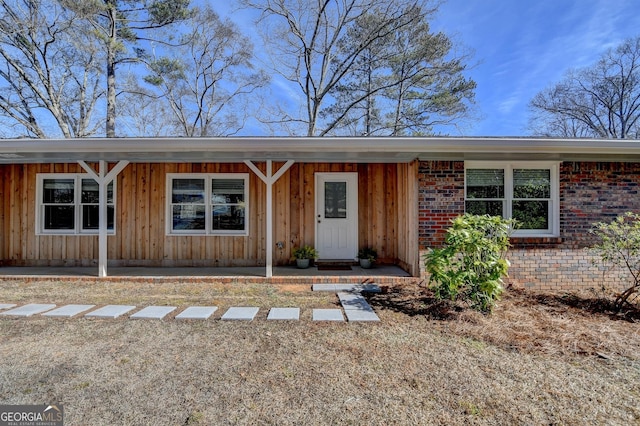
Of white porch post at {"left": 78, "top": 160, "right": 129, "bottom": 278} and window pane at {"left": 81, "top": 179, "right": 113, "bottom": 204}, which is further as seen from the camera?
window pane at {"left": 81, "top": 179, "right": 113, "bottom": 204}

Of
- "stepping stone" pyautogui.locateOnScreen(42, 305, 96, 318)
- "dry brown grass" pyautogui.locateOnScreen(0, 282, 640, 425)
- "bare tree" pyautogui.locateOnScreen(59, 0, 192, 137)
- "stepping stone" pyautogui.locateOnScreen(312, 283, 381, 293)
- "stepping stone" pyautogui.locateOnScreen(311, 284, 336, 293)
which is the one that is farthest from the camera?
"bare tree" pyautogui.locateOnScreen(59, 0, 192, 137)

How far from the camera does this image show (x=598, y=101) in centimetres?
1944

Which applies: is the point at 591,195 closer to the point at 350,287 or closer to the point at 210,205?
the point at 350,287

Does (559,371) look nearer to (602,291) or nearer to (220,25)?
(602,291)

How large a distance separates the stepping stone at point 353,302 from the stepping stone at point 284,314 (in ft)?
2.19

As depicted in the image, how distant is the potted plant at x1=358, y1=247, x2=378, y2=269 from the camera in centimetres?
651

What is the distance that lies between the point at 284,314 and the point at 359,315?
A: 3.01ft

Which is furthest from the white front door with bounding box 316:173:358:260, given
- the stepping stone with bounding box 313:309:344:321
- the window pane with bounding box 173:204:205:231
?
the stepping stone with bounding box 313:309:344:321

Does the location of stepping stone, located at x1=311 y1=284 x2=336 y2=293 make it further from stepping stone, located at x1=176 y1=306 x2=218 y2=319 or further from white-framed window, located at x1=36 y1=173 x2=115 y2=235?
Answer: white-framed window, located at x1=36 y1=173 x2=115 y2=235

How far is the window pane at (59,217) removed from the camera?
275 inches

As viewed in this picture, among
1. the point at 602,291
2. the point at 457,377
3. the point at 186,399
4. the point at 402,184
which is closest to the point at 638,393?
the point at 457,377

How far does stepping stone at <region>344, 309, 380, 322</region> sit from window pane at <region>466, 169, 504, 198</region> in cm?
296

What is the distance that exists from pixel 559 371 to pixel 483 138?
3.31 m

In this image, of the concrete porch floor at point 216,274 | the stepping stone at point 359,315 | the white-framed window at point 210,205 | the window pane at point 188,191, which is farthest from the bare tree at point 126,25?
the stepping stone at point 359,315
